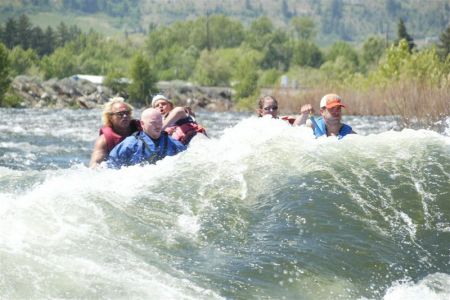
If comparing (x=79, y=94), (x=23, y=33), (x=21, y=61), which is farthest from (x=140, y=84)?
(x=23, y=33)

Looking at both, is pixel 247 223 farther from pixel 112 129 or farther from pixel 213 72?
pixel 213 72

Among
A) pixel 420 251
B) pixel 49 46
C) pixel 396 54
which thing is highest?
pixel 420 251

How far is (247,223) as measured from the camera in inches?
265

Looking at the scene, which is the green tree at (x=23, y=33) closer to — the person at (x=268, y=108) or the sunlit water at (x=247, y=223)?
the person at (x=268, y=108)

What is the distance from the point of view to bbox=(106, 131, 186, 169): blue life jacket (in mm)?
8461

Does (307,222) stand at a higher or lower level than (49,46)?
higher

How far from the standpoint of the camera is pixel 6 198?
6680mm

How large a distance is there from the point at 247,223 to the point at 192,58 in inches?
5031

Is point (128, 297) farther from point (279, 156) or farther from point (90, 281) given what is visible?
point (279, 156)

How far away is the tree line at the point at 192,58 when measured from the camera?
8338 cm

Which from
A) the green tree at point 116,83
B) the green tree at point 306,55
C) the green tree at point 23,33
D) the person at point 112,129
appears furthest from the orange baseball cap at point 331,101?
the green tree at point 306,55

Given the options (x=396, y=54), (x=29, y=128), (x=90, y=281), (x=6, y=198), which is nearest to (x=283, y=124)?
(x=6, y=198)

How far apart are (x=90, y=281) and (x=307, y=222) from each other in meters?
2.15

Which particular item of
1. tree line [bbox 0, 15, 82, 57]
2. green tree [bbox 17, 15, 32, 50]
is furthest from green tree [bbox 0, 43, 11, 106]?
green tree [bbox 17, 15, 32, 50]
